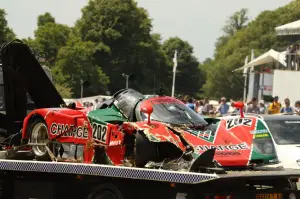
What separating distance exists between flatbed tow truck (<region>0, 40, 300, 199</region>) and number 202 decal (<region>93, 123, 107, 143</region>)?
2.00ft

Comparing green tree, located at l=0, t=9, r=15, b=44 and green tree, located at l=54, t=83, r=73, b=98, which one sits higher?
green tree, located at l=0, t=9, r=15, b=44

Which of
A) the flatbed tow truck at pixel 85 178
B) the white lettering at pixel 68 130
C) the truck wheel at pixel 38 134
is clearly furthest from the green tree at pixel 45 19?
the white lettering at pixel 68 130

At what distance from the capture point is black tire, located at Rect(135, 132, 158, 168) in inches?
444

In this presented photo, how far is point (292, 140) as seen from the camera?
14781 mm

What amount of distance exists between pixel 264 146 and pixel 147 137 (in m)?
2.05

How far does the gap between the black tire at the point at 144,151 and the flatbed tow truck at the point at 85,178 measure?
0.88ft

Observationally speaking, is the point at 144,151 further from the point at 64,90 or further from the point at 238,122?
the point at 64,90

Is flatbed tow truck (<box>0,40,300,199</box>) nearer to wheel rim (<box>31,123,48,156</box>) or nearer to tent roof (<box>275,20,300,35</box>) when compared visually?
wheel rim (<box>31,123,48,156</box>)

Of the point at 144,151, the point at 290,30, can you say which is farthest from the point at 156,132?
the point at 290,30

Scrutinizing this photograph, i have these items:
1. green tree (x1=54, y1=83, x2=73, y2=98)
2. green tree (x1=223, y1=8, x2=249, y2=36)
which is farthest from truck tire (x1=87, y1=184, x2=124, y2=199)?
green tree (x1=223, y1=8, x2=249, y2=36)

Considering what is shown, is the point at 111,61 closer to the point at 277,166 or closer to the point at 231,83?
the point at 231,83

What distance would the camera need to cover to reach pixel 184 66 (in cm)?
11300

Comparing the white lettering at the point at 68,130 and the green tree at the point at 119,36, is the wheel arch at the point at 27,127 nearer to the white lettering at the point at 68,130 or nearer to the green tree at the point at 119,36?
the white lettering at the point at 68,130

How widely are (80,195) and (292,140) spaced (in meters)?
4.51
